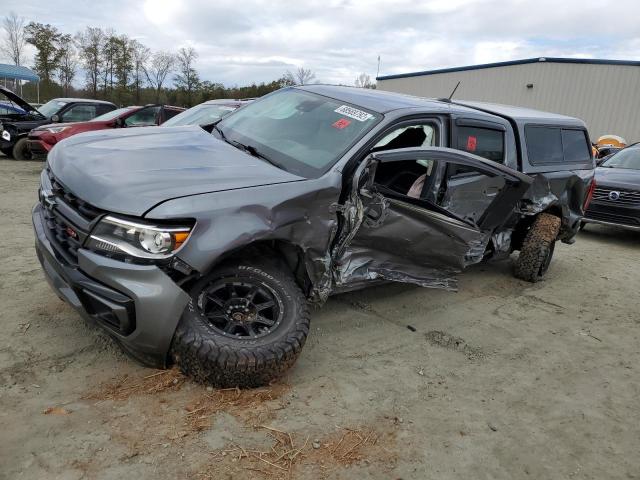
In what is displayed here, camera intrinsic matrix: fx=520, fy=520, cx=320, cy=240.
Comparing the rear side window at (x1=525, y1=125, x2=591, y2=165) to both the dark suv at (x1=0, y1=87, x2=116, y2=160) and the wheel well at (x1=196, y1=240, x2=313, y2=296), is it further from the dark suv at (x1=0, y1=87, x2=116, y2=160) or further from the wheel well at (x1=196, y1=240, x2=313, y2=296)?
the dark suv at (x1=0, y1=87, x2=116, y2=160)

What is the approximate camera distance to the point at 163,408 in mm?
2762

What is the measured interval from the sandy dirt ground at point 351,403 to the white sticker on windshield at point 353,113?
156 cm

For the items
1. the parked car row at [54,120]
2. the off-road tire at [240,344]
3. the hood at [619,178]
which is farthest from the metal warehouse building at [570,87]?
the off-road tire at [240,344]

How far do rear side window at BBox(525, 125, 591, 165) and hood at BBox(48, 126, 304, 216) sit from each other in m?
3.09

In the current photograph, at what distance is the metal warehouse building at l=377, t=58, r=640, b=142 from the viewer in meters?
24.7

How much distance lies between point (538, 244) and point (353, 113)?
277 centimetres

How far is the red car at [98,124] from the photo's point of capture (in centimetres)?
999

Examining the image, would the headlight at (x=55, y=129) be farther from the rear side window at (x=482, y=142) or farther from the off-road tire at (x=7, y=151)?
the rear side window at (x=482, y=142)

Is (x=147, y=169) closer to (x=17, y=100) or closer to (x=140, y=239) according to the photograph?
(x=140, y=239)

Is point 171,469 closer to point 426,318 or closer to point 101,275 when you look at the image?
point 101,275

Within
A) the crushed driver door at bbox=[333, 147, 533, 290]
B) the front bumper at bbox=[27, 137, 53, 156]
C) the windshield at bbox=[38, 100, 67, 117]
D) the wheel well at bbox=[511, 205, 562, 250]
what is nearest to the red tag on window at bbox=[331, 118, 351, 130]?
the crushed driver door at bbox=[333, 147, 533, 290]

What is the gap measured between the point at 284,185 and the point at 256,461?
1502 mm

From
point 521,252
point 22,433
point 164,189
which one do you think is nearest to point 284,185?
point 164,189

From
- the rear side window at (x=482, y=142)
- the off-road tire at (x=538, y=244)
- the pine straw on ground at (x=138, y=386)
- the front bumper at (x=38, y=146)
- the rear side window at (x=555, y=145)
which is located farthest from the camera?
the front bumper at (x=38, y=146)
